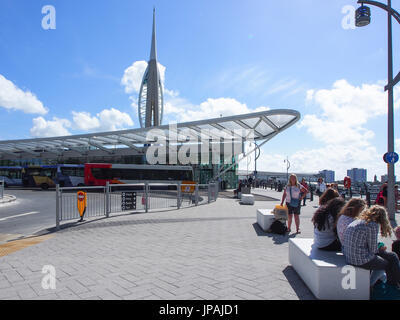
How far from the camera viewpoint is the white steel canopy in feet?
87.8

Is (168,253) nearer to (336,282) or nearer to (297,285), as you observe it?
(297,285)

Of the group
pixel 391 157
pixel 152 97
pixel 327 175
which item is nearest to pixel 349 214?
pixel 391 157

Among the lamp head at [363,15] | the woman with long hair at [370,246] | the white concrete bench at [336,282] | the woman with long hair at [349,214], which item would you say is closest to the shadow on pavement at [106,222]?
the woman with long hair at [349,214]

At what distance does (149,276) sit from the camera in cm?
394

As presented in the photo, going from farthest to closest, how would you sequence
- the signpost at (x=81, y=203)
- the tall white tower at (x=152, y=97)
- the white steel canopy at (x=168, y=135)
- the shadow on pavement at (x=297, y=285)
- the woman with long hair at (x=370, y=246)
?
the tall white tower at (x=152, y=97)
the white steel canopy at (x=168, y=135)
the signpost at (x=81, y=203)
the shadow on pavement at (x=297, y=285)
the woman with long hair at (x=370, y=246)

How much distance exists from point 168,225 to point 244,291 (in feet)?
16.8

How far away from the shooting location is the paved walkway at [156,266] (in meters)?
3.41

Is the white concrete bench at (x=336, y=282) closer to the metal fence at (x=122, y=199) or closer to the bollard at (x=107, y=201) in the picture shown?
the metal fence at (x=122, y=199)

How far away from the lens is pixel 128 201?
1072 cm

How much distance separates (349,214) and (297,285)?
118cm

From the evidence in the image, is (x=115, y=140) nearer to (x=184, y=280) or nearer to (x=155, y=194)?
(x=155, y=194)

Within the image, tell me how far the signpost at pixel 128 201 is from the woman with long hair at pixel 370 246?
28.1 ft
